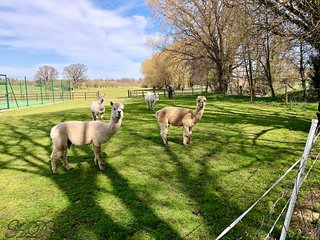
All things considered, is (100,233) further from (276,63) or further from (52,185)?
(276,63)

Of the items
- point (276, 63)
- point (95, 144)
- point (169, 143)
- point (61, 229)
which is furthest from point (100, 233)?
point (276, 63)

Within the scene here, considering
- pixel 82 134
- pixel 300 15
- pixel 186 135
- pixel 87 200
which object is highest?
pixel 300 15

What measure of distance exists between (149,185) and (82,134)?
1867 millimetres

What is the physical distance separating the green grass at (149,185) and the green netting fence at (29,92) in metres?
18.0

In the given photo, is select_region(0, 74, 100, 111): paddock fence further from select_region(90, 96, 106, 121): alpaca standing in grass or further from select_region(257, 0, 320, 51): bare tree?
select_region(257, 0, 320, 51): bare tree

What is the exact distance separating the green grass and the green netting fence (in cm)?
1802

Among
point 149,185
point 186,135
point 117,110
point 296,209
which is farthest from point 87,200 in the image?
point 186,135

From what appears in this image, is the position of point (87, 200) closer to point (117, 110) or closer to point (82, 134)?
point (82, 134)

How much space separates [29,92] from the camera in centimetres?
2788

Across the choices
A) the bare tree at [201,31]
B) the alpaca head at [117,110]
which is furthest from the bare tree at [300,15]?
the bare tree at [201,31]

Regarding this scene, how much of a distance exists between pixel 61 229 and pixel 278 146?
19.3 ft

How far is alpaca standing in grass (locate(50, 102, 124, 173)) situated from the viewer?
5.00 metres

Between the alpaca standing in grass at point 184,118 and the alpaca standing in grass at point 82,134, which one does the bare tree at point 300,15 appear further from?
the alpaca standing in grass at point 82,134

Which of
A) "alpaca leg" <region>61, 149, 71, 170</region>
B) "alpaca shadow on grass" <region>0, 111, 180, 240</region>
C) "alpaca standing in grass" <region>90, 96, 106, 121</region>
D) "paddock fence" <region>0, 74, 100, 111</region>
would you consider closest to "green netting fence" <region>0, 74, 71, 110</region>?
"paddock fence" <region>0, 74, 100, 111</region>
